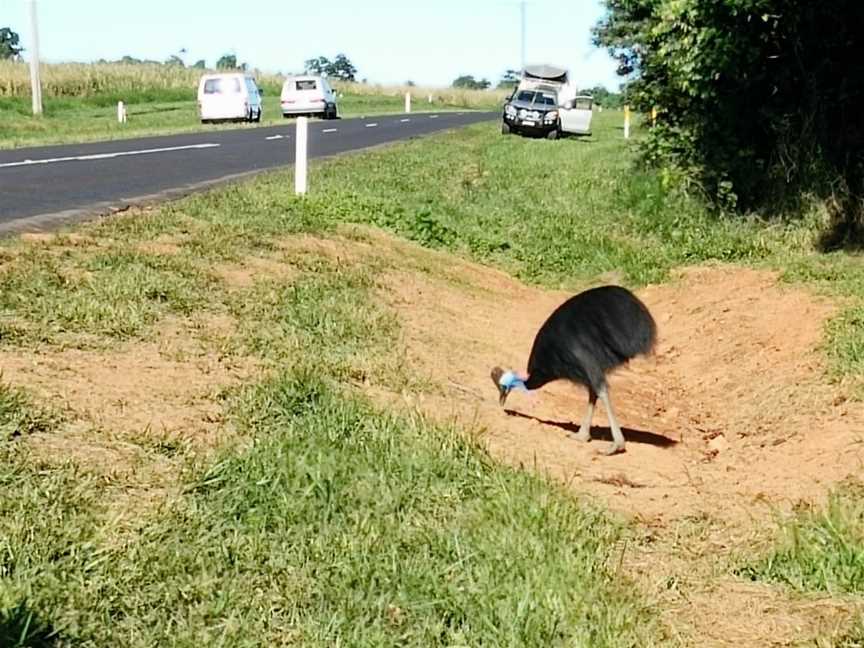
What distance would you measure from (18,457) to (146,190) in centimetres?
861

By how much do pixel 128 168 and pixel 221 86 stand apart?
1988 centimetres

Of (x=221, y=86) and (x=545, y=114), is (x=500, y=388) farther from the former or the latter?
(x=221, y=86)

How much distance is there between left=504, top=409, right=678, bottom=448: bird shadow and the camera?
21.0ft

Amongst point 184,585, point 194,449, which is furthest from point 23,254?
point 184,585

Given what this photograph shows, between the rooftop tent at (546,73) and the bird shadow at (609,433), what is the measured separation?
40742 millimetres

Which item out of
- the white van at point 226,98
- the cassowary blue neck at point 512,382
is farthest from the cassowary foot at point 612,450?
the white van at point 226,98

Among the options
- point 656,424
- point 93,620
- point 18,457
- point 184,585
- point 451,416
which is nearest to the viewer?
point 93,620

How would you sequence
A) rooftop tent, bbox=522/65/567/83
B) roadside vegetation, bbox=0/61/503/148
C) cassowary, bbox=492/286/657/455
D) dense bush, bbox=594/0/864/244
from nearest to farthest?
cassowary, bbox=492/286/657/455 < dense bush, bbox=594/0/864/244 < roadside vegetation, bbox=0/61/503/148 < rooftop tent, bbox=522/65/567/83

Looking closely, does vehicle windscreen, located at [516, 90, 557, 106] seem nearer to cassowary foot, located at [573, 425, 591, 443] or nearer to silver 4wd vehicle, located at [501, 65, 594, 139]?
silver 4wd vehicle, located at [501, 65, 594, 139]

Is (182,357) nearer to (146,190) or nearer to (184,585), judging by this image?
(184,585)

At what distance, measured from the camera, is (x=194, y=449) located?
4.49 meters

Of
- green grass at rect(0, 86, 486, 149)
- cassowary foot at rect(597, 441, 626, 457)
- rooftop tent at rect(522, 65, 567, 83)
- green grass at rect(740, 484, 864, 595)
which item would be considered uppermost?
rooftop tent at rect(522, 65, 567, 83)

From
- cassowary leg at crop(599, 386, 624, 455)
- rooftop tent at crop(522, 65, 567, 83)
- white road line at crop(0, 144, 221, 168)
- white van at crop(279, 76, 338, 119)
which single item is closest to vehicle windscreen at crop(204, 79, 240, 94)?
white van at crop(279, 76, 338, 119)

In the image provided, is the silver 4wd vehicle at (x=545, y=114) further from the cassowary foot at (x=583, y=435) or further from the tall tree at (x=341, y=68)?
the tall tree at (x=341, y=68)
